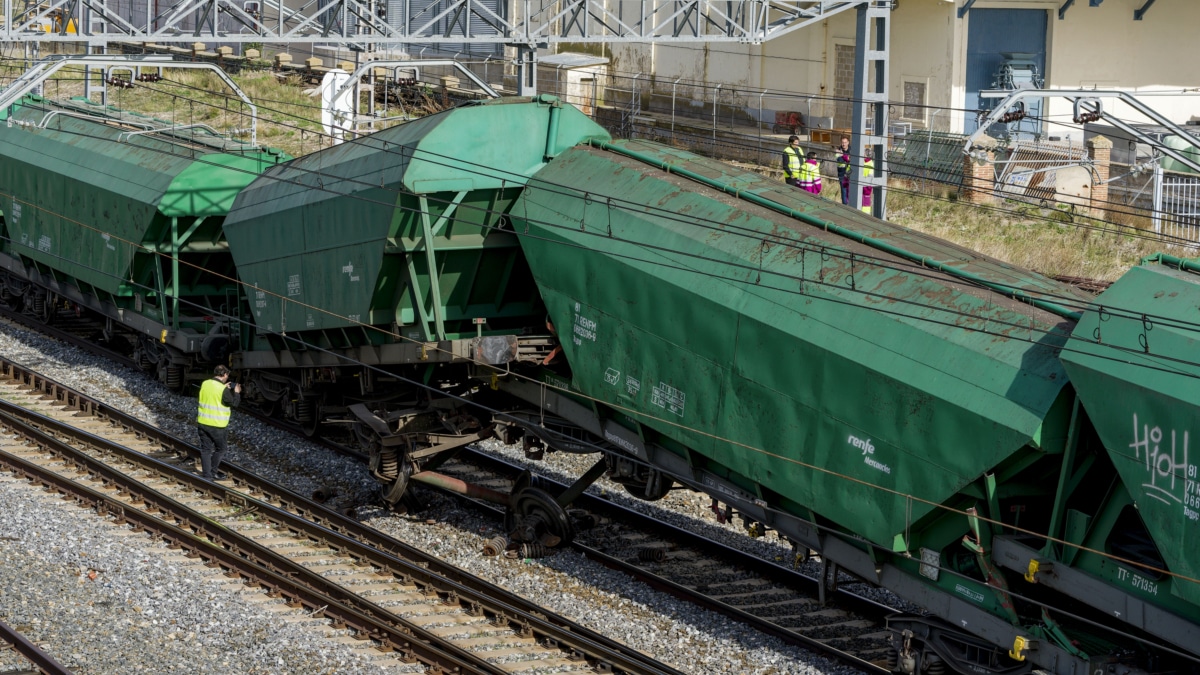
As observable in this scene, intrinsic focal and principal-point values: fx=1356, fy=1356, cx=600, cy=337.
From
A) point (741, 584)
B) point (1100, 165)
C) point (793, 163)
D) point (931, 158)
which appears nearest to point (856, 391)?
point (741, 584)

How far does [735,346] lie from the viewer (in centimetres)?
1223

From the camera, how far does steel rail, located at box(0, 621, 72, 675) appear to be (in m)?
11.2

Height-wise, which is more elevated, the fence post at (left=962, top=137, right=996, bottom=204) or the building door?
the building door

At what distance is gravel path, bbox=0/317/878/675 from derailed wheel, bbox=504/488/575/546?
282 mm

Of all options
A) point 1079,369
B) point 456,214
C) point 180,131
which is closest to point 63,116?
point 180,131

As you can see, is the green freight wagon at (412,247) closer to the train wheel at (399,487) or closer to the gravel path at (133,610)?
the train wheel at (399,487)

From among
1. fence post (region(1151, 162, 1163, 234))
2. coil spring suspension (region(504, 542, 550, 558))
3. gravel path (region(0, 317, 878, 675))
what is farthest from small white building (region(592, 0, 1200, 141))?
coil spring suspension (region(504, 542, 550, 558))

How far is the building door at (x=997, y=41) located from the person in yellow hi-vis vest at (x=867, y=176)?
11188 millimetres

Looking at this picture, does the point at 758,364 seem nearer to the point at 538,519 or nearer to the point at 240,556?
the point at 538,519

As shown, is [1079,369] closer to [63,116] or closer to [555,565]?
[555,565]

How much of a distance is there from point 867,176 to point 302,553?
453 inches

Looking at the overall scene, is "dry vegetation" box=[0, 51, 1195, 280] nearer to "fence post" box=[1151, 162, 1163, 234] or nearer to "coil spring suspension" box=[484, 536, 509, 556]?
"fence post" box=[1151, 162, 1163, 234]

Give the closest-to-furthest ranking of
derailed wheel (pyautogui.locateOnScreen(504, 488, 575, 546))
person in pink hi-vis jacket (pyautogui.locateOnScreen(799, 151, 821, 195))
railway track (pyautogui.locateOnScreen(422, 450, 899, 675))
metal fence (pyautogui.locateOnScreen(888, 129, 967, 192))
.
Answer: railway track (pyautogui.locateOnScreen(422, 450, 899, 675)) < derailed wheel (pyautogui.locateOnScreen(504, 488, 575, 546)) < person in pink hi-vis jacket (pyautogui.locateOnScreen(799, 151, 821, 195)) < metal fence (pyautogui.locateOnScreen(888, 129, 967, 192))

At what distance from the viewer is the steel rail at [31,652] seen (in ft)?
36.6
